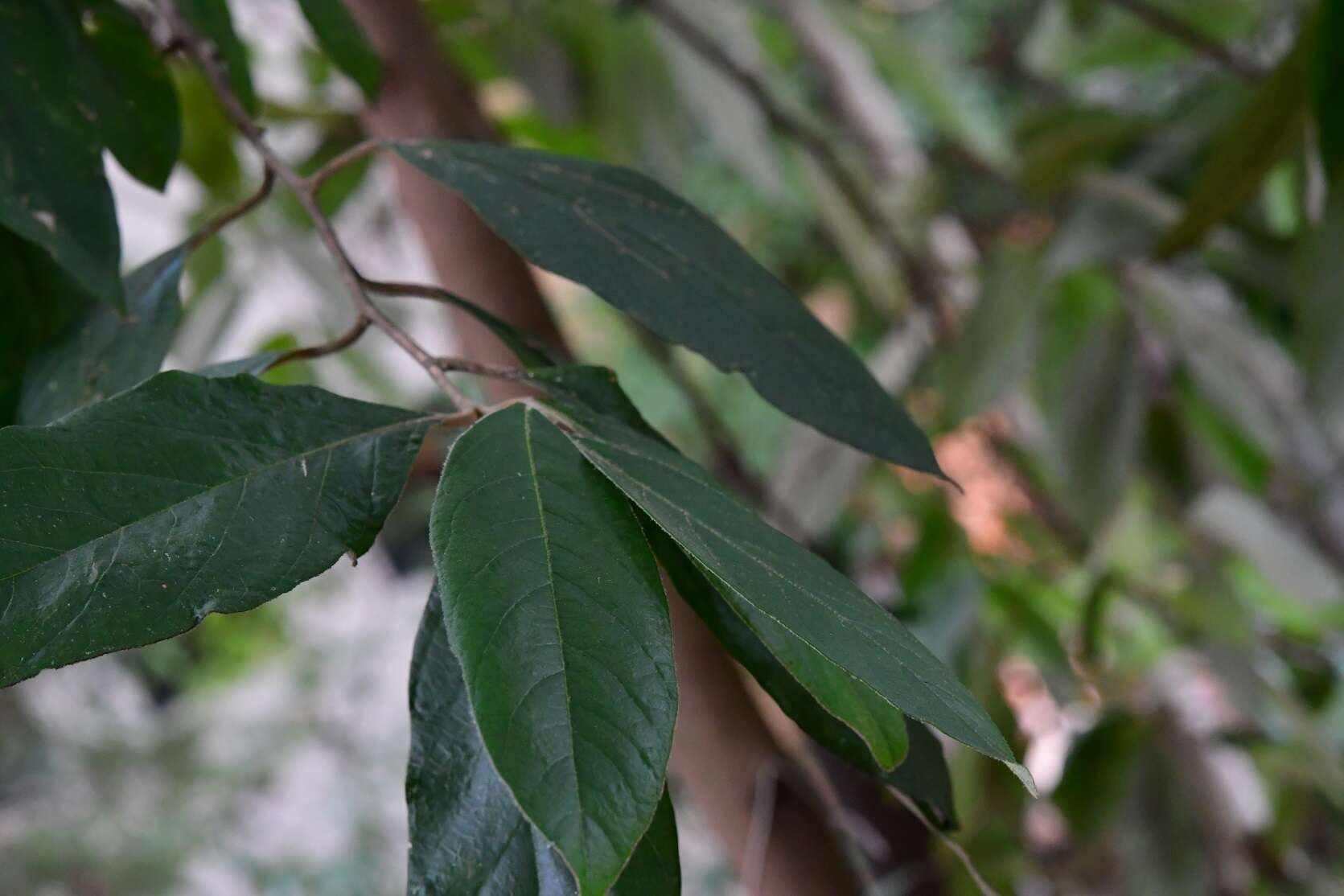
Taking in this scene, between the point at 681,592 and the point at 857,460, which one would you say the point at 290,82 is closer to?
the point at 857,460

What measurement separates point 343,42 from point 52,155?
10 centimetres

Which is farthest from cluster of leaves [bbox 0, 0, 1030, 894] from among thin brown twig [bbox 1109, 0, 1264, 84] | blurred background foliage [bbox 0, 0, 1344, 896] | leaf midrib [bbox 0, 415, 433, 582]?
thin brown twig [bbox 1109, 0, 1264, 84]

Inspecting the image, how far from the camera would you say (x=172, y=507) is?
0.19 metres

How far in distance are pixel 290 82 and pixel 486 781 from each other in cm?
113

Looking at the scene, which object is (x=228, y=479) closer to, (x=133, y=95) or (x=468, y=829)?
(x=468, y=829)

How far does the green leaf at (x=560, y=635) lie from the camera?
152 mm

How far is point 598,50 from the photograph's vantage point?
811 mm

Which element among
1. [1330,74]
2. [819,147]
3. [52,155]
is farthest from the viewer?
[819,147]

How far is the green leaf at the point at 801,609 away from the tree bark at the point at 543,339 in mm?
141

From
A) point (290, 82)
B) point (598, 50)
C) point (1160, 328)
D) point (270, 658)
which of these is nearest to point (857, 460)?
point (1160, 328)

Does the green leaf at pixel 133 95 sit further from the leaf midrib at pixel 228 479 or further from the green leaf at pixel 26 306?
the leaf midrib at pixel 228 479

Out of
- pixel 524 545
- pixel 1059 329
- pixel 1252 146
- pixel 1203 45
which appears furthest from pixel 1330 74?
pixel 1059 329

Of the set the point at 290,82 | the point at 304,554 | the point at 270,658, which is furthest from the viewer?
the point at 270,658

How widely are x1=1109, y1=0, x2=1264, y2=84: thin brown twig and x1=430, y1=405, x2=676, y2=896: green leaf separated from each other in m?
0.55
